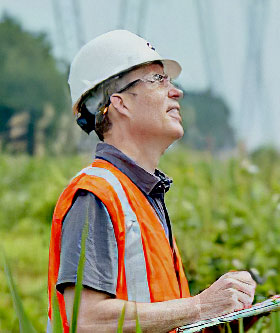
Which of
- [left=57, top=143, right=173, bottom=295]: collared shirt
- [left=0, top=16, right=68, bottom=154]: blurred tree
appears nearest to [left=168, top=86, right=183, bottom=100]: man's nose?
[left=57, top=143, right=173, bottom=295]: collared shirt

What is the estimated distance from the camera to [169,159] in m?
8.42

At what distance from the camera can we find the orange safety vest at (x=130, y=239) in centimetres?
141

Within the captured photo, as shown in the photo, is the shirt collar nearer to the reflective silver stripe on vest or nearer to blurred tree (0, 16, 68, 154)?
the reflective silver stripe on vest

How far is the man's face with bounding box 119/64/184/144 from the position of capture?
1.57m

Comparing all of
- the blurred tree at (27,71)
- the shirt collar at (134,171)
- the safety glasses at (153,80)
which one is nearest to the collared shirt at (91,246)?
the shirt collar at (134,171)

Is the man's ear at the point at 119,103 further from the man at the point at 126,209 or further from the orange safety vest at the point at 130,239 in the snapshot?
the orange safety vest at the point at 130,239

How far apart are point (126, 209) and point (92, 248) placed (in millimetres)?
125

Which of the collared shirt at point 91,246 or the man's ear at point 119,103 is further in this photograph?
the man's ear at point 119,103

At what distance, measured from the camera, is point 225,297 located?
134 cm

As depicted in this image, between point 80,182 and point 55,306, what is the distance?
448mm

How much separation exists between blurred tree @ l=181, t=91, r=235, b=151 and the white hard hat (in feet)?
19.2

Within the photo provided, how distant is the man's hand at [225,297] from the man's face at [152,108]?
0.36m

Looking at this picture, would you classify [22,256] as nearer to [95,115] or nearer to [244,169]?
[244,169]

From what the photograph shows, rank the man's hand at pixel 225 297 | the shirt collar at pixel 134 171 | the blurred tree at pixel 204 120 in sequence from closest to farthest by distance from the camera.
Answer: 1. the man's hand at pixel 225 297
2. the shirt collar at pixel 134 171
3. the blurred tree at pixel 204 120
